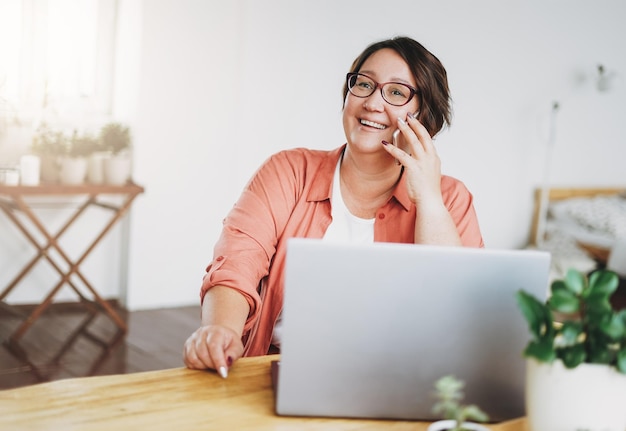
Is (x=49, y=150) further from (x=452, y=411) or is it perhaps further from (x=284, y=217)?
(x=452, y=411)

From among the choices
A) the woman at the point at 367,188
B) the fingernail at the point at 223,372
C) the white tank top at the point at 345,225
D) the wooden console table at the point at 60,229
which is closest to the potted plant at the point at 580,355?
the fingernail at the point at 223,372

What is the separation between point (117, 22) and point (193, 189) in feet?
3.43

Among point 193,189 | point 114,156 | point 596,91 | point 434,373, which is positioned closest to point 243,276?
point 434,373

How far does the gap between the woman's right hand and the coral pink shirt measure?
32 cm

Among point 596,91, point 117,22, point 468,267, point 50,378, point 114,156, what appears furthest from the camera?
point 596,91

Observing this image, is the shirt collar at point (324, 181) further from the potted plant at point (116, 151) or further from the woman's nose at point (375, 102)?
the potted plant at point (116, 151)

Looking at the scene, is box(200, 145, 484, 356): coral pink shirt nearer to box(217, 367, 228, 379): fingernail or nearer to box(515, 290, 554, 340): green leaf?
box(217, 367, 228, 379): fingernail

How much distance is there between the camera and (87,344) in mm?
3752

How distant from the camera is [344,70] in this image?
4.79 metres

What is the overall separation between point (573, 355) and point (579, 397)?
0.07 m

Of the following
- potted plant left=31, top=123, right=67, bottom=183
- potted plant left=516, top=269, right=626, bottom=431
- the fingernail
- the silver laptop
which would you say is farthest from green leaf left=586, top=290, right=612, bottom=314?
potted plant left=31, top=123, right=67, bottom=183

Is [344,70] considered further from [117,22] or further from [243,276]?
[243,276]

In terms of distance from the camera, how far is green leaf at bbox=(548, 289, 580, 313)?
3.26 ft

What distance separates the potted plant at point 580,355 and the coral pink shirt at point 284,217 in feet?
2.66
